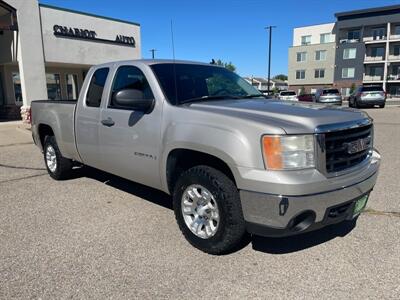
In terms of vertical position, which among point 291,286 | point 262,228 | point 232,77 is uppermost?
point 232,77

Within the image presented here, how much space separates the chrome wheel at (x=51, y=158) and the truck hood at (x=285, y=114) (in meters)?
3.47

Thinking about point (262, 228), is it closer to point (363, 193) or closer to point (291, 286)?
point (291, 286)

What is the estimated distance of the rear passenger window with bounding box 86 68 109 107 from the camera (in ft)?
16.6

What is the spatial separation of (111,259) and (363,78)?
2409 inches

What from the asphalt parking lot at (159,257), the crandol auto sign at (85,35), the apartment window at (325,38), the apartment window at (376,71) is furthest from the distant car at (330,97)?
the apartment window at (325,38)

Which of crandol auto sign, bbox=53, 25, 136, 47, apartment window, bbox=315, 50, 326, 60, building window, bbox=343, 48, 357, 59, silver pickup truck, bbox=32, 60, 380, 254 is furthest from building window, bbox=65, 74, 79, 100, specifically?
apartment window, bbox=315, 50, 326, 60

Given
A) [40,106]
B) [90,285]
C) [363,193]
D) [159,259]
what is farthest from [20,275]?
[40,106]

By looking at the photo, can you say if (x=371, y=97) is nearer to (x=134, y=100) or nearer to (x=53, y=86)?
(x=53, y=86)

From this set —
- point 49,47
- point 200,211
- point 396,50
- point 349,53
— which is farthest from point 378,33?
point 200,211

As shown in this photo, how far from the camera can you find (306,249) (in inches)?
147

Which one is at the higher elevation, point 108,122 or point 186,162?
point 108,122

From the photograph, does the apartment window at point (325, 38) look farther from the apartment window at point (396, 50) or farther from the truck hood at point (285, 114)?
the truck hood at point (285, 114)

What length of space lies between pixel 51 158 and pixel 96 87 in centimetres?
204

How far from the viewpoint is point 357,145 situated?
349 cm
